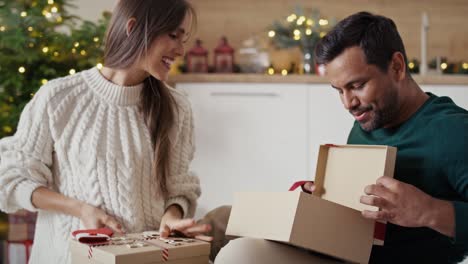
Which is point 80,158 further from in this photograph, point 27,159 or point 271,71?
point 271,71

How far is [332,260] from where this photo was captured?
1533 millimetres

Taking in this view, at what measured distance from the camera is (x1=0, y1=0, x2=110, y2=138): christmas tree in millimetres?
2688

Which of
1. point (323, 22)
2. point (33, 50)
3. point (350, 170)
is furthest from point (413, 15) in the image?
point (350, 170)

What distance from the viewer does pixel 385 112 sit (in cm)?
159

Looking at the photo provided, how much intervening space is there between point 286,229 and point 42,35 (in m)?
1.74

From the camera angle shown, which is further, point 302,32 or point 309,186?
point 302,32

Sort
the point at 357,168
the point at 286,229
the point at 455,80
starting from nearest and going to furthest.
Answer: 1. the point at 286,229
2. the point at 357,168
3. the point at 455,80

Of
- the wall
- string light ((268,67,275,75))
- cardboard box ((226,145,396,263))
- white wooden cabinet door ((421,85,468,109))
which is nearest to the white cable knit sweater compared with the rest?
cardboard box ((226,145,396,263))

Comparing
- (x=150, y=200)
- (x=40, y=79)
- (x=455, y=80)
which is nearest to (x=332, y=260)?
(x=150, y=200)

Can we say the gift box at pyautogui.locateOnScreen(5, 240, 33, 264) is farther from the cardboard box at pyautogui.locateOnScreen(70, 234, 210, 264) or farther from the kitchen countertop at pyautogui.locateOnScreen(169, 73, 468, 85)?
the cardboard box at pyautogui.locateOnScreen(70, 234, 210, 264)

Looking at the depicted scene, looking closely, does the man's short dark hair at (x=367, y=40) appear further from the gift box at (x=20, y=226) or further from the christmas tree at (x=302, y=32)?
the christmas tree at (x=302, y=32)

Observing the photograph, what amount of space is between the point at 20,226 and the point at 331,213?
1.67 meters

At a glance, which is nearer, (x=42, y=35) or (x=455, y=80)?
(x=42, y=35)

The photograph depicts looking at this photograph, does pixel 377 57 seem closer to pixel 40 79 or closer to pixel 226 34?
pixel 40 79
